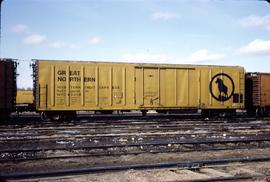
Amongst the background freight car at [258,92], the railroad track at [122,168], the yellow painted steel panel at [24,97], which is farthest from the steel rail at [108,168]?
the yellow painted steel panel at [24,97]

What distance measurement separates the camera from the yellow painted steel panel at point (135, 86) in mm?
21422

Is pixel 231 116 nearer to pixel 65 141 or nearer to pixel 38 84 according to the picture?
pixel 38 84

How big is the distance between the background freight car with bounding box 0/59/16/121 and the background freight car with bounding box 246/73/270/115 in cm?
1648

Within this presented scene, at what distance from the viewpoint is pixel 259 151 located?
11742 mm

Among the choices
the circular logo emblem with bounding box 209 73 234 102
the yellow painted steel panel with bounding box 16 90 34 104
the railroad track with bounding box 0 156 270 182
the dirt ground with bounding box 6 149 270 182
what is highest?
the circular logo emblem with bounding box 209 73 234 102

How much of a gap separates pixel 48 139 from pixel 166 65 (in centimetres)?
1137

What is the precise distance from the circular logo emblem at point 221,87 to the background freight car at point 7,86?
40.7 ft

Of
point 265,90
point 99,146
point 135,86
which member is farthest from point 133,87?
point 99,146

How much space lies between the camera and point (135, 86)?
2277 centimetres

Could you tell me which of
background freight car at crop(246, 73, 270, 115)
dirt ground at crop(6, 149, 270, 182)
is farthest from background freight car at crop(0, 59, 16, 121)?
background freight car at crop(246, 73, 270, 115)

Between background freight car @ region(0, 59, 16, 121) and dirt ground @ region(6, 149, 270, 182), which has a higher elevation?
background freight car @ region(0, 59, 16, 121)

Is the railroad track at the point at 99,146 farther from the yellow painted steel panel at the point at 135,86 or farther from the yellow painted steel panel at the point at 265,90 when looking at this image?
the yellow painted steel panel at the point at 265,90

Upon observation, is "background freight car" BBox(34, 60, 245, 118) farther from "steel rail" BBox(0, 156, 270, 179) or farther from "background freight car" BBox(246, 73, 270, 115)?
"steel rail" BBox(0, 156, 270, 179)

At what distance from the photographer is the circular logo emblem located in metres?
24.7
